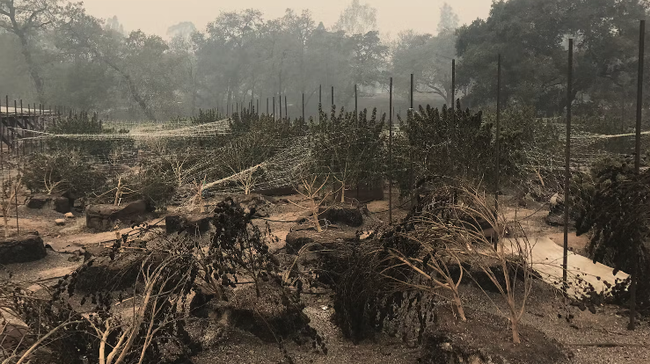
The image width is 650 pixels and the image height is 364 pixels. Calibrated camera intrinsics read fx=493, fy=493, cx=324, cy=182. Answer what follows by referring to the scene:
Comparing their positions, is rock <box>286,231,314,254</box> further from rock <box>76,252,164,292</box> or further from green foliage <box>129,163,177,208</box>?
green foliage <box>129,163,177,208</box>

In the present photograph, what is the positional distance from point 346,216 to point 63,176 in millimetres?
6685

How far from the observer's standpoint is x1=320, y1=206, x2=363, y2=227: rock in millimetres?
7309

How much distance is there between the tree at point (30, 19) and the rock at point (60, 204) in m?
27.6

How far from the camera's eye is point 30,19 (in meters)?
35.0

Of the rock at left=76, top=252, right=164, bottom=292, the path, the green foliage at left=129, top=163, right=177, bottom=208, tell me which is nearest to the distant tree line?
the path

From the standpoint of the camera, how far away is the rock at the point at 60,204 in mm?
9664

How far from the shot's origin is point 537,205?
9273 mm

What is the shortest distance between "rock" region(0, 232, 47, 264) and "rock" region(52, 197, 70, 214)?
333 centimetres

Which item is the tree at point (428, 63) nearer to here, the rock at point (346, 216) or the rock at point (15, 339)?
the rock at point (346, 216)

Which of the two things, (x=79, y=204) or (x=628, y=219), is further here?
(x=79, y=204)

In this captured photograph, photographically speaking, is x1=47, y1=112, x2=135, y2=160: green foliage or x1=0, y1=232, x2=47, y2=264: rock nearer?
x1=0, y1=232, x2=47, y2=264: rock

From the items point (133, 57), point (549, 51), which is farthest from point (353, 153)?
point (133, 57)

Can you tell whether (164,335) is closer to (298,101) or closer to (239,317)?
(239,317)

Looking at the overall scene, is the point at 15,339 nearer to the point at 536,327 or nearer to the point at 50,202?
the point at 536,327
